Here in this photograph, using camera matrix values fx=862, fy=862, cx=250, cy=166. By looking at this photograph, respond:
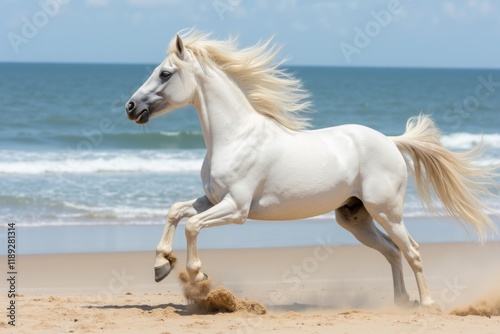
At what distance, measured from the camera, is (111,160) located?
19.1 meters

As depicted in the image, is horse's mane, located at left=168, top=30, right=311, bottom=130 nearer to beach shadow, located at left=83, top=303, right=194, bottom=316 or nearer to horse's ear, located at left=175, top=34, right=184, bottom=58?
horse's ear, located at left=175, top=34, right=184, bottom=58

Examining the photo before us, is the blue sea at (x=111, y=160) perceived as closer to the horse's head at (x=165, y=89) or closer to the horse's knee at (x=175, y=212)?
the horse's head at (x=165, y=89)

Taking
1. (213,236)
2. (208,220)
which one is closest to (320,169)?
(208,220)

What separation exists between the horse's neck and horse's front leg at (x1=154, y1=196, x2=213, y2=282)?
0.45 meters

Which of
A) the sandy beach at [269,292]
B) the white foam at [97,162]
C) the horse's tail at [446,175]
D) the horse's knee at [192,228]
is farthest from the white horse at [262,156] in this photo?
the white foam at [97,162]

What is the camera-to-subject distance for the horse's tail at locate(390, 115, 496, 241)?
282 inches

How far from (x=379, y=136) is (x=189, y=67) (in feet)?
5.32

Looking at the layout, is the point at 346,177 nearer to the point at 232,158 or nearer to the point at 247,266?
the point at 232,158

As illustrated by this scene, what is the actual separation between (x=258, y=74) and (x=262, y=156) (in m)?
0.71

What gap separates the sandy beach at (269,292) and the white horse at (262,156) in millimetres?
476

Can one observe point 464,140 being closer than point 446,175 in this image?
No

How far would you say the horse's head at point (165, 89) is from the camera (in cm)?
628

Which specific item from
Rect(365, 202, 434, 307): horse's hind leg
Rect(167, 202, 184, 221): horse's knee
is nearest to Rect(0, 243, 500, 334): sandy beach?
Rect(365, 202, 434, 307): horse's hind leg

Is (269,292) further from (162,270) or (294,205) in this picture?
(162,270)
